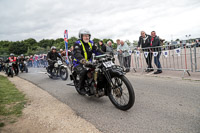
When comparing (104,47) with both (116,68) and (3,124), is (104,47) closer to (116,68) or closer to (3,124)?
(116,68)

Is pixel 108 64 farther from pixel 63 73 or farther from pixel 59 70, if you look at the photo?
pixel 59 70

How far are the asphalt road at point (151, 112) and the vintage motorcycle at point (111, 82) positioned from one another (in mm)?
255

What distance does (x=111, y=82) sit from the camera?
12.0 feet

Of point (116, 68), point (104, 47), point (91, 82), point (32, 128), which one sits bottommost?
point (32, 128)

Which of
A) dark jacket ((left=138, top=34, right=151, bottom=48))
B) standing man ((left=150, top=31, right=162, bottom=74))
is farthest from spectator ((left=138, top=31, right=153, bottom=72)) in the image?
standing man ((left=150, top=31, right=162, bottom=74))

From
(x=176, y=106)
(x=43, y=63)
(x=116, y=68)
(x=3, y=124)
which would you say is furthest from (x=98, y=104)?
(x=43, y=63)

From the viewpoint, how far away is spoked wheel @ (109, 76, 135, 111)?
326 cm

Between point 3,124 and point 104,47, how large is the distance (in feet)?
24.0

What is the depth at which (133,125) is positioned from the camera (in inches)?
114

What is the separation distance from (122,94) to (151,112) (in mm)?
713

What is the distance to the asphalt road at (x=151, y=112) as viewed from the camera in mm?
2763

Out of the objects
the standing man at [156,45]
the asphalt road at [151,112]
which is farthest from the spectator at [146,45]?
the asphalt road at [151,112]

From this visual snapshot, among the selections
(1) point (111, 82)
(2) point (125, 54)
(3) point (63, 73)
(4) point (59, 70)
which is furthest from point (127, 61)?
(1) point (111, 82)

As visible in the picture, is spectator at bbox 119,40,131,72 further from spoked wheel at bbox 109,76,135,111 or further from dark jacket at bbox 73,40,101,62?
spoked wheel at bbox 109,76,135,111
